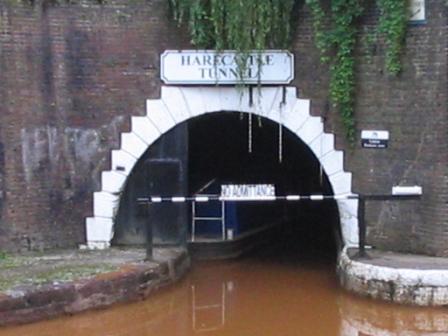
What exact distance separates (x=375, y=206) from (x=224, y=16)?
2.82 m

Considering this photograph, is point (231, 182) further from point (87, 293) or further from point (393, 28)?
→ point (87, 293)

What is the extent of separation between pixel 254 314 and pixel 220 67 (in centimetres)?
305

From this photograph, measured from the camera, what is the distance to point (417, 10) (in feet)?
32.7

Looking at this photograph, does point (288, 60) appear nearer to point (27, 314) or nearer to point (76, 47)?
point (76, 47)

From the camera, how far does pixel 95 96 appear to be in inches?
424

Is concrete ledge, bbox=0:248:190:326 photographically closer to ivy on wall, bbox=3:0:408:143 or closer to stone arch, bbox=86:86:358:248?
stone arch, bbox=86:86:358:248

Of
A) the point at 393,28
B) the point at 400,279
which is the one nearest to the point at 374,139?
the point at 393,28

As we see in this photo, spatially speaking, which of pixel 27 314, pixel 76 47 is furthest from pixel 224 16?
pixel 27 314

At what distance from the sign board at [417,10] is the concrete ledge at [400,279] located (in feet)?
8.72

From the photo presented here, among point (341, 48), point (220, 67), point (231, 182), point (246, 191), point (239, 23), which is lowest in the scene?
point (246, 191)

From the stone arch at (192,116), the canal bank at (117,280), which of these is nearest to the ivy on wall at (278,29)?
the stone arch at (192,116)

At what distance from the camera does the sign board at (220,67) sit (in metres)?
10.6

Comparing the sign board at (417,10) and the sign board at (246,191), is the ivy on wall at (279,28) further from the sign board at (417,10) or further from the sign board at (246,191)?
the sign board at (246,191)

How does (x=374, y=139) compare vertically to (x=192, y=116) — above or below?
below
